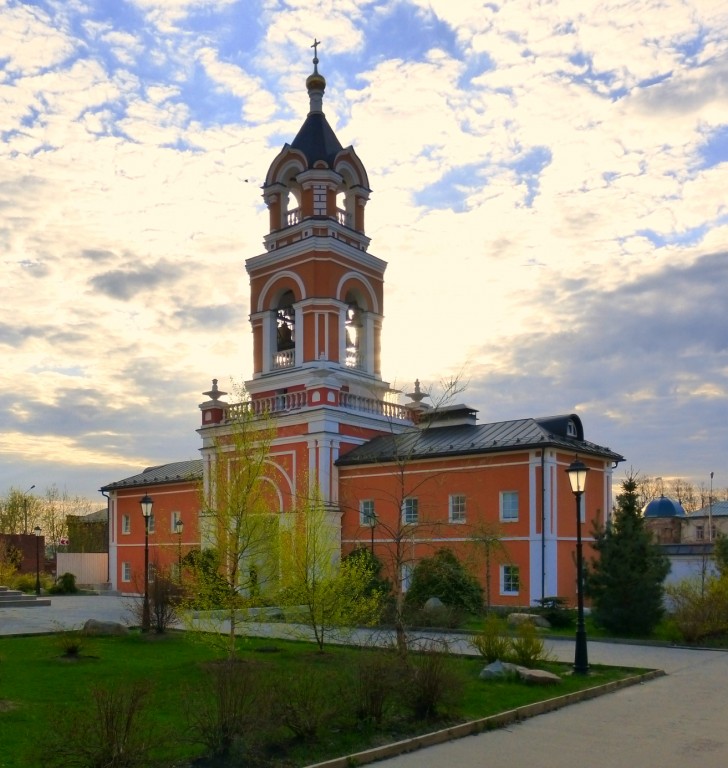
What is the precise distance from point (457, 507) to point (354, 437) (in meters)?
5.54

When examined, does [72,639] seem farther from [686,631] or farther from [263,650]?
[686,631]

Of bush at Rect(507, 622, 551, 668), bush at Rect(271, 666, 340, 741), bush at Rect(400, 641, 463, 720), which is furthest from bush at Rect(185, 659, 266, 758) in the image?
bush at Rect(507, 622, 551, 668)

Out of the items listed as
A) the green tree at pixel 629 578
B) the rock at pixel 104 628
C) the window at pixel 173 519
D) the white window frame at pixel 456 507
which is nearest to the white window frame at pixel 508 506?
the white window frame at pixel 456 507

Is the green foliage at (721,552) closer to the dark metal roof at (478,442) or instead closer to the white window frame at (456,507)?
the dark metal roof at (478,442)

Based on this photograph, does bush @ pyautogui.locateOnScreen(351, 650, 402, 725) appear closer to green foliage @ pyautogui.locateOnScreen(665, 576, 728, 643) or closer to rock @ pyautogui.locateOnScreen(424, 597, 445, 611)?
green foliage @ pyautogui.locateOnScreen(665, 576, 728, 643)

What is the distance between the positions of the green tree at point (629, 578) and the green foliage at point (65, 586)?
28.8 m

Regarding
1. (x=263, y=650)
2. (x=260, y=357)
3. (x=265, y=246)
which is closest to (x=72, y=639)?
(x=263, y=650)

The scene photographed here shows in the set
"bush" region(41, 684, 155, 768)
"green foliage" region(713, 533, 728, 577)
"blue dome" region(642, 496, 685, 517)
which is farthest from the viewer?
"blue dome" region(642, 496, 685, 517)

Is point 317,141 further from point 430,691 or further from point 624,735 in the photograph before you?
point 624,735

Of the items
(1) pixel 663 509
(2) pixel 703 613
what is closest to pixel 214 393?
(2) pixel 703 613

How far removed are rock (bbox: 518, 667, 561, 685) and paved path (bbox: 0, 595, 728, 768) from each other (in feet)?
2.88

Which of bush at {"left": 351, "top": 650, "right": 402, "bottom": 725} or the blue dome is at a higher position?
bush at {"left": 351, "top": 650, "right": 402, "bottom": 725}

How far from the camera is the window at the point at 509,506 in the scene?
27766mm

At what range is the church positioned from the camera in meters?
27.4
